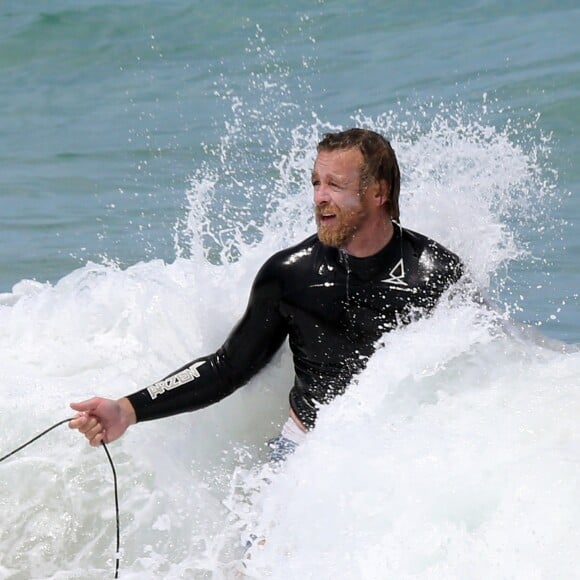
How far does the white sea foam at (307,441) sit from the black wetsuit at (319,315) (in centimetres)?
13

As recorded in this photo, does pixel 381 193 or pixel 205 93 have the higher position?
pixel 381 193

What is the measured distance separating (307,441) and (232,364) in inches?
20.8

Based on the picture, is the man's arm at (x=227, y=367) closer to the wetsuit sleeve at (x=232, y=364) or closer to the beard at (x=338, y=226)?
the wetsuit sleeve at (x=232, y=364)

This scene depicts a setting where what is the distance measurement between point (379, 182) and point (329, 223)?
224mm

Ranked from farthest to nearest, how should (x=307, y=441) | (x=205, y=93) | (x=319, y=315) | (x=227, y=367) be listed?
(x=205, y=93)
(x=227, y=367)
(x=319, y=315)
(x=307, y=441)

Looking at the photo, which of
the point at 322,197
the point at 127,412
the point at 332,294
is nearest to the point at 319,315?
the point at 332,294

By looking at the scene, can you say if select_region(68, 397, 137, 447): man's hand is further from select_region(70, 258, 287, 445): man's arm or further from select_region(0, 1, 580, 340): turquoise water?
select_region(0, 1, 580, 340): turquoise water

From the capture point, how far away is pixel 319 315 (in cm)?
453

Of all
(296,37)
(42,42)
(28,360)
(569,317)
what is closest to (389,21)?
(296,37)

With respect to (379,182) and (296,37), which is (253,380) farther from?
(296,37)

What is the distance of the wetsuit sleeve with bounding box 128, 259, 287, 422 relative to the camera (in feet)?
14.9

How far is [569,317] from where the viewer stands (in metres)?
6.76

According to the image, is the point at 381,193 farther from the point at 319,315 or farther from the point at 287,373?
the point at 287,373

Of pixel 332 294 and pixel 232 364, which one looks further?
pixel 232 364
